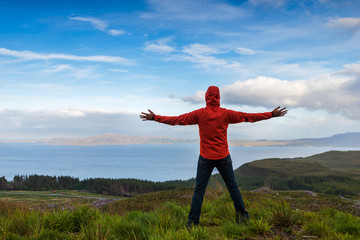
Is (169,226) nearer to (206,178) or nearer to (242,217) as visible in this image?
(206,178)

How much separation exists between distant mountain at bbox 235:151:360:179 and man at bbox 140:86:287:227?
104503 millimetres

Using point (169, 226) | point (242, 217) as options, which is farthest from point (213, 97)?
point (169, 226)

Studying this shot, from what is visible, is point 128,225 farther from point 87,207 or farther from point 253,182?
point 253,182

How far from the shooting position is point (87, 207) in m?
6.62

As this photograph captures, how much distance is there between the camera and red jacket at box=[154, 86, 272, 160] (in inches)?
235

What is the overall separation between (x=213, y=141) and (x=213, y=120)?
1.52 ft

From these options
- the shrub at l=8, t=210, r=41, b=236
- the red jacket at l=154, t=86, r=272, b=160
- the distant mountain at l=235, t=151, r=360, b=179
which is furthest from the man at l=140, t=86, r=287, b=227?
the distant mountain at l=235, t=151, r=360, b=179

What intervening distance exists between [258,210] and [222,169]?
5.37ft

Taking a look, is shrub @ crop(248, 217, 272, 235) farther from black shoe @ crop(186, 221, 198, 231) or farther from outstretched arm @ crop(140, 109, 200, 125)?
outstretched arm @ crop(140, 109, 200, 125)

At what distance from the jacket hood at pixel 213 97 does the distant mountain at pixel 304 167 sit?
345 ft

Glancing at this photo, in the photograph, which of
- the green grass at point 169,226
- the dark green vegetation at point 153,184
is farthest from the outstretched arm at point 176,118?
the dark green vegetation at point 153,184

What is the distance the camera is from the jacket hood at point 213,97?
6129mm

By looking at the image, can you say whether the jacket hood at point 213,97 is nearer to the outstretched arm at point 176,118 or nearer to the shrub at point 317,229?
the outstretched arm at point 176,118

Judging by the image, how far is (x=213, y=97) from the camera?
241 inches
